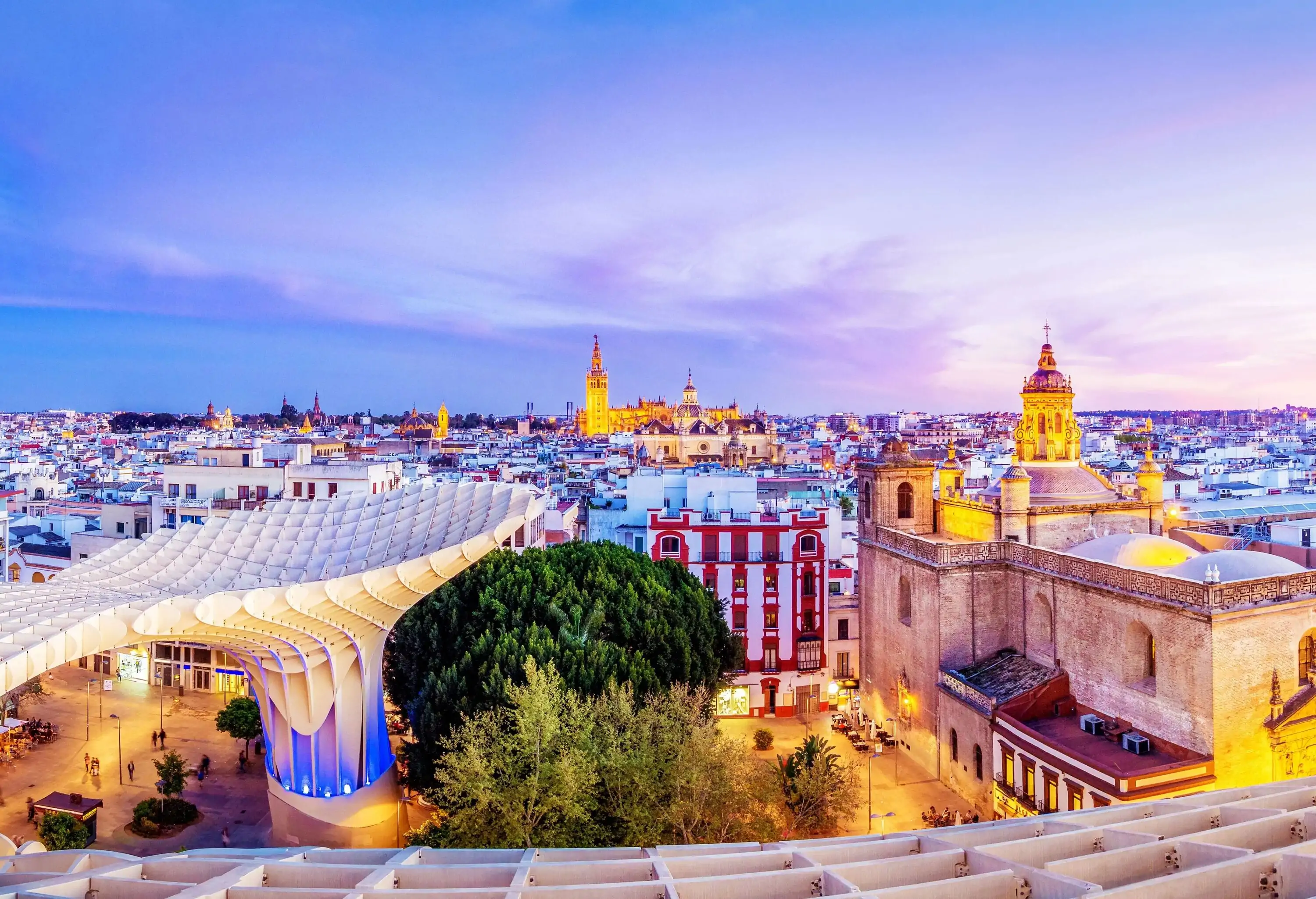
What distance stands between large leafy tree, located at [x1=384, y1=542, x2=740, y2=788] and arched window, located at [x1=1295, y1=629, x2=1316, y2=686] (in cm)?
1665

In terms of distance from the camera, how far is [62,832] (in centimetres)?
2333

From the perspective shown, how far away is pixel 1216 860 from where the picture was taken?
9000 millimetres

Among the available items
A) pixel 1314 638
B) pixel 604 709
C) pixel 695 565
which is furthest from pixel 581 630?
pixel 1314 638

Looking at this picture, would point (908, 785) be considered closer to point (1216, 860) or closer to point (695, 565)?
point (695, 565)

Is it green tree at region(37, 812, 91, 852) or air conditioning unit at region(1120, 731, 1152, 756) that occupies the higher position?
air conditioning unit at region(1120, 731, 1152, 756)

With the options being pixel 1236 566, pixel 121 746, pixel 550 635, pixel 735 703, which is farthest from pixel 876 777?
pixel 121 746

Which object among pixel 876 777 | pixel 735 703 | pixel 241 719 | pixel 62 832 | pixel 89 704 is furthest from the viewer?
pixel 89 704

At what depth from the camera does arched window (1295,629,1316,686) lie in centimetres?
2316

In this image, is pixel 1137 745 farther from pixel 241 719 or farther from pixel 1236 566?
pixel 241 719

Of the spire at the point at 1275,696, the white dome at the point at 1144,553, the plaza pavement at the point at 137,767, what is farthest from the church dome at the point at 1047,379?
the plaza pavement at the point at 137,767

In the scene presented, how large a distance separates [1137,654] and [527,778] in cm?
1826

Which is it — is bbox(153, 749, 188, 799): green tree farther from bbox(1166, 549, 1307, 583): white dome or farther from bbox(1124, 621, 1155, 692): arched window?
bbox(1166, 549, 1307, 583): white dome

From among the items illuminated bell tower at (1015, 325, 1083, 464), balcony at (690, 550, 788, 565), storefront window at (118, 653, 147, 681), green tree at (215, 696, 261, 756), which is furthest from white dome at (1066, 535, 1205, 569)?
storefront window at (118, 653, 147, 681)

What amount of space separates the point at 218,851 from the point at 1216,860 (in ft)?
38.8
